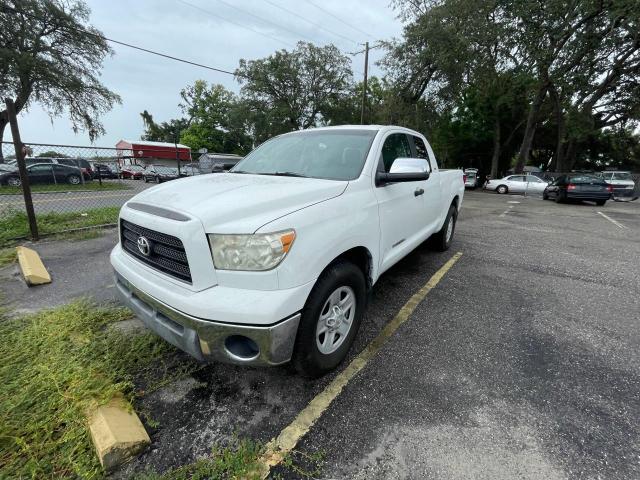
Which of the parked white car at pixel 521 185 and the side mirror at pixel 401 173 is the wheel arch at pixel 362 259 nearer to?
the side mirror at pixel 401 173

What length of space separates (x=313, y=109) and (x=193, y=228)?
115ft

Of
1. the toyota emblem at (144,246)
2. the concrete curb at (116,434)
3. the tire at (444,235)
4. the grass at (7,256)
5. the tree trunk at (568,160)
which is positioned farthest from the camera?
the tree trunk at (568,160)

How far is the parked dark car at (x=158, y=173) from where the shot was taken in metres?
24.8

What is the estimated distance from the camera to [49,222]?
22.4ft

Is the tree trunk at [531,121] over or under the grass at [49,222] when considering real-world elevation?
over

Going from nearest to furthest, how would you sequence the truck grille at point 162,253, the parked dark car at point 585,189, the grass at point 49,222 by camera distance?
1. the truck grille at point 162,253
2. the grass at point 49,222
3. the parked dark car at point 585,189

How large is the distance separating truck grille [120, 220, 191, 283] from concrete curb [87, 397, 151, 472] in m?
0.86

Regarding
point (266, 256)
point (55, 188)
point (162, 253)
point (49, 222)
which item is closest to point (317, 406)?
point (266, 256)

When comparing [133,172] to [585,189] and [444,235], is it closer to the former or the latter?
[444,235]

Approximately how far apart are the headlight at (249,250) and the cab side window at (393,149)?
56.0 inches

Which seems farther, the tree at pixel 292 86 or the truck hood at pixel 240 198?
the tree at pixel 292 86

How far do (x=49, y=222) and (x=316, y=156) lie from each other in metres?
6.85

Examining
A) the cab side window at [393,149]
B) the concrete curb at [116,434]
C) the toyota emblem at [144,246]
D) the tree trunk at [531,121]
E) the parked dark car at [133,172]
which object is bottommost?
the parked dark car at [133,172]

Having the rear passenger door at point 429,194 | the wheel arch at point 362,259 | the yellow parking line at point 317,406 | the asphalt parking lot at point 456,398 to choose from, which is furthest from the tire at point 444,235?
the wheel arch at point 362,259
